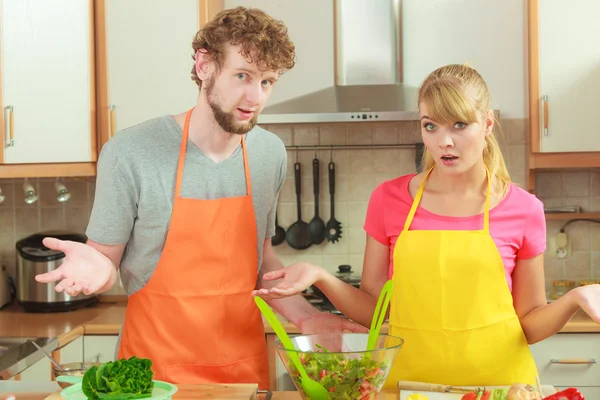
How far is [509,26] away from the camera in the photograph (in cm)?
312

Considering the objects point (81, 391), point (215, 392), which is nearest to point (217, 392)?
point (215, 392)

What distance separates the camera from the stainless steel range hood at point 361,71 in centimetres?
312

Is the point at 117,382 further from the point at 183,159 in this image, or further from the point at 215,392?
the point at 183,159

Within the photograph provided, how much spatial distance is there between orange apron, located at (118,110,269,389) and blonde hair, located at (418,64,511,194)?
1.65ft

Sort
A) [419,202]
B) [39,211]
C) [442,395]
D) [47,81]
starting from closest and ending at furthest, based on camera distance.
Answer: [442,395] < [419,202] < [47,81] < [39,211]

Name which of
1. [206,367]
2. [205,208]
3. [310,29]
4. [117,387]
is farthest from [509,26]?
[117,387]

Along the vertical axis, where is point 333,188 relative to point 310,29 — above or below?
below

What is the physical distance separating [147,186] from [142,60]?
1374mm

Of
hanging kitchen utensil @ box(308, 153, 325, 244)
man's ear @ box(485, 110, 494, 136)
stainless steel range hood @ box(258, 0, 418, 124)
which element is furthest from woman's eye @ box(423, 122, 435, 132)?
hanging kitchen utensil @ box(308, 153, 325, 244)

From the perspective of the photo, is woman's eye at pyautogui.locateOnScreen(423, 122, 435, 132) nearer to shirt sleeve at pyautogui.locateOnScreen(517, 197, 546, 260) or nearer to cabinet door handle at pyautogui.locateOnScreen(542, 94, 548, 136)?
shirt sleeve at pyautogui.locateOnScreen(517, 197, 546, 260)

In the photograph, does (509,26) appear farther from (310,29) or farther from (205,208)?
(205,208)

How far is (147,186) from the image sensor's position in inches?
71.7

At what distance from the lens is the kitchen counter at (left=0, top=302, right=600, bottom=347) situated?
2.79 meters

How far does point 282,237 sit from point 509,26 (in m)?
→ 1.25
